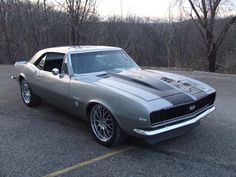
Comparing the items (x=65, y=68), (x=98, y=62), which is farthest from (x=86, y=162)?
(x=98, y=62)

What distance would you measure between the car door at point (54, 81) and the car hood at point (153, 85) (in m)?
0.66

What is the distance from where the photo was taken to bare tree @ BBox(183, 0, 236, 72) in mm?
13405

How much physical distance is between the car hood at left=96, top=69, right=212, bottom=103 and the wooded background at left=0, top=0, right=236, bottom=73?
10.4 meters

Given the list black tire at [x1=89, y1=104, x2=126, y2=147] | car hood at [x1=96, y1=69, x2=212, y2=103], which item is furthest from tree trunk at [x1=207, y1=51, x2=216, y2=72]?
black tire at [x1=89, y1=104, x2=126, y2=147]

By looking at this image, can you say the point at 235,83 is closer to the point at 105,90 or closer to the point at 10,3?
the point at 105,90

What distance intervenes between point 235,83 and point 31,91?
572 centimetres

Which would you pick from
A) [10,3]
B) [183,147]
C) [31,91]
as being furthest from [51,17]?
[183,147]

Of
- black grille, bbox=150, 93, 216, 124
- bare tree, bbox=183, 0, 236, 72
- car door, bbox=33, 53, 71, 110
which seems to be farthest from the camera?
bare tree, bbox=183, 0, 236, 72

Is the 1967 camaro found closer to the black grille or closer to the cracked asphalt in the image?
the black grille

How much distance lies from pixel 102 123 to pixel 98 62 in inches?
51.2

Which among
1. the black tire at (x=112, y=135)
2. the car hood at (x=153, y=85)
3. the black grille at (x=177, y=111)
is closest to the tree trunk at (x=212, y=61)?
the car hood at (x=153, y=85)

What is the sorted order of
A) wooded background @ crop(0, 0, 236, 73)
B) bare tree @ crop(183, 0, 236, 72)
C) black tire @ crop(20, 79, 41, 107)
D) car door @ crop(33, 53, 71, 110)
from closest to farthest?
1. car door @ crop(33, 53, 71, 110)
2. black tire @ crop(20, 79, 41, 107)
3. bare tree @ crop(183, 0, 236, 72)
4. wooded background @ crop(0, 0, 236, 73)

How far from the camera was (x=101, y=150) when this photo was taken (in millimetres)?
4207

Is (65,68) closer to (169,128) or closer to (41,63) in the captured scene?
(41,63)
